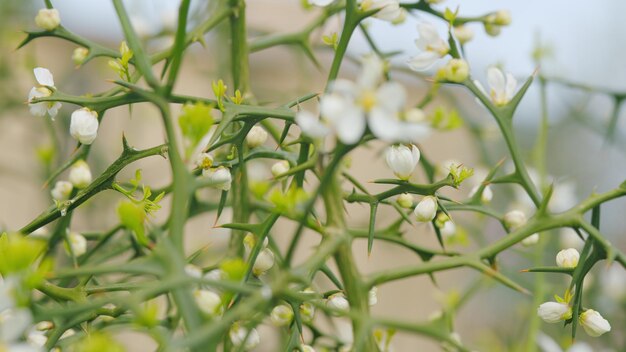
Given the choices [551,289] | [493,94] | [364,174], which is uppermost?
[493,94]

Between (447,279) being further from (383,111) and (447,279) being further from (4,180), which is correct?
(383,111)

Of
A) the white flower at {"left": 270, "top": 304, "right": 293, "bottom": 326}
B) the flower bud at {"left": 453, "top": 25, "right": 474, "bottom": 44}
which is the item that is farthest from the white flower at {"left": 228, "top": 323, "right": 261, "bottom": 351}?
the flower bud at {"left": 453, "top": 25, "right": 474, "bottom": 44}

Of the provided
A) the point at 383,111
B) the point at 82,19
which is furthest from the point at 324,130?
the point at 82,19

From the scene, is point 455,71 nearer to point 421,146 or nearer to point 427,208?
point 427,208

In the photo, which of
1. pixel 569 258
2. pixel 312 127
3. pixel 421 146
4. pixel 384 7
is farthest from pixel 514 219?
pixel 421 146

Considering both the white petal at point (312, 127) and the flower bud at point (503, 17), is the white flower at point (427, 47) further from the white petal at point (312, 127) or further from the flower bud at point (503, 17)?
the white petal at point (312, 127)

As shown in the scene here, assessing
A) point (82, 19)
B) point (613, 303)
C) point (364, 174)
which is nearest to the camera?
point (613, 303)
